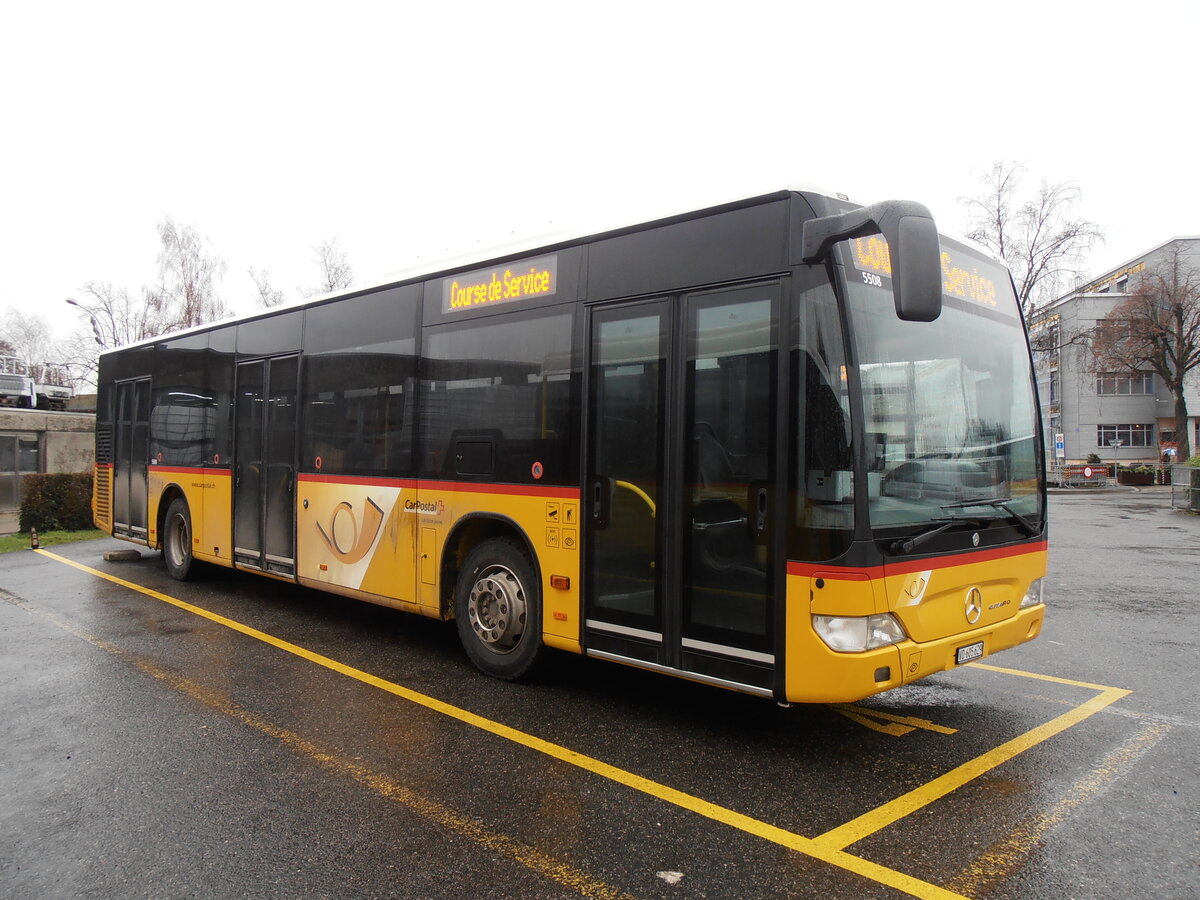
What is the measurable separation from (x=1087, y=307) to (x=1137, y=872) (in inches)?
2508

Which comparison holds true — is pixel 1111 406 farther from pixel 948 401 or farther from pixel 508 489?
pixel 508 489

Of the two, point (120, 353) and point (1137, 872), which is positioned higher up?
point (120, 353)

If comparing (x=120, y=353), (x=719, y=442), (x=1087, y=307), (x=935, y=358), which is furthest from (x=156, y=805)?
(x=1087, y=307)

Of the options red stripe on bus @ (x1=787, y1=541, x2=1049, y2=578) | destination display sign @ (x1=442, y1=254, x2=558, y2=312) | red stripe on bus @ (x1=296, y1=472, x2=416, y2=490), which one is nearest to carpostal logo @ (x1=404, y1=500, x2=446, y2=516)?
red stripe on bus @ (x1=296, y1=472, x2=416, y2=490)

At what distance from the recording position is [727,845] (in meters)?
3.53

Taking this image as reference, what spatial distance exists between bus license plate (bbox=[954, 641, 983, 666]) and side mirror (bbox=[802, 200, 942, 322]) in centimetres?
190

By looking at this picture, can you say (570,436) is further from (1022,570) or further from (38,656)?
(38,656)

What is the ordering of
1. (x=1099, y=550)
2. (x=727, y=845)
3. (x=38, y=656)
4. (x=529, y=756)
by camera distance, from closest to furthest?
(x=727, y=845), (x=529, y=756), (x=38, y=656), (x=1099, y=550)

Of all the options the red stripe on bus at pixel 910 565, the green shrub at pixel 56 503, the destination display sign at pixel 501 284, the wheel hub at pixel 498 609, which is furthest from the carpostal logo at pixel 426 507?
the green shrub at pixel 56 503

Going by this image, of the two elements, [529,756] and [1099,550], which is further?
[1099,550]

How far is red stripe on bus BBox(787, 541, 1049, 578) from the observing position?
4.05 m

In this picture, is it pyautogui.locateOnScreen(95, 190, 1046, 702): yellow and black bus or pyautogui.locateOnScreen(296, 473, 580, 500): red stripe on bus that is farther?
pyautogui.locateOnScreen(296, 473, 580, 500): red stripe on bus

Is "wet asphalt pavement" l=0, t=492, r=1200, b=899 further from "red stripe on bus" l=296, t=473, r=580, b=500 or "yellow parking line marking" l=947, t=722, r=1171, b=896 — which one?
"red stripe on bus" l=296, t=473, r=580, b=500

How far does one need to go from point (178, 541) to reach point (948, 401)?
9.80m
